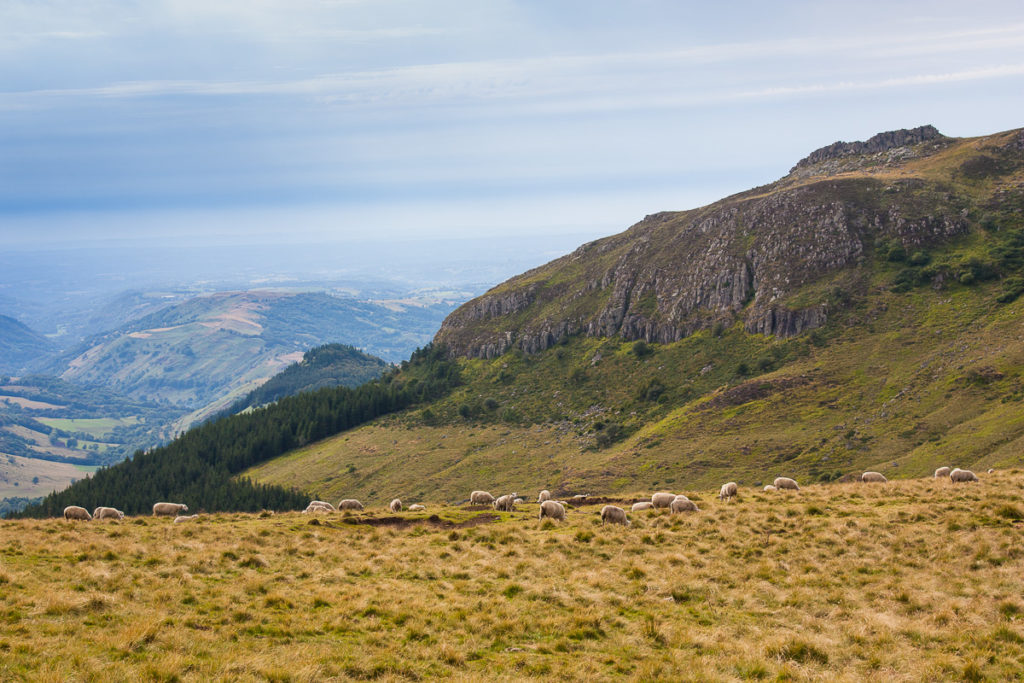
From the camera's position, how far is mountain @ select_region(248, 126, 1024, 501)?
7444 centimetres

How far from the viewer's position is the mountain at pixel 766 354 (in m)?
74.4

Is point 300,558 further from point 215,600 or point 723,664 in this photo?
point 723,664

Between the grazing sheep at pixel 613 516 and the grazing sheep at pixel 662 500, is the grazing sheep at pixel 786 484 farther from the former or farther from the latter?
the grazing sheep at pixel 613 516

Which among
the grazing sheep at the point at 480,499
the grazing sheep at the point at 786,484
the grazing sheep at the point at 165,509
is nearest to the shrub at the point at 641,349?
the grazing sheep at the point at 786,484

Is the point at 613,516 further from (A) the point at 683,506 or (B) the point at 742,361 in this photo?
(B) the point at 742,361

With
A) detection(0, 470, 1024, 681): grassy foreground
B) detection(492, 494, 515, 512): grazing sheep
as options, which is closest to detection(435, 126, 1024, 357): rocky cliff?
detection(492, 494, 515, 512): grazing sheep

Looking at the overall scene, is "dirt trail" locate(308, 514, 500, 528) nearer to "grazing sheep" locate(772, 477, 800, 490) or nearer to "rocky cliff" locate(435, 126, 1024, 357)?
"grazing sheep" locate(772, 477, 800, 490)

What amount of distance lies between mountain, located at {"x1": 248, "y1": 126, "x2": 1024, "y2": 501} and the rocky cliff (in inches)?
19.2

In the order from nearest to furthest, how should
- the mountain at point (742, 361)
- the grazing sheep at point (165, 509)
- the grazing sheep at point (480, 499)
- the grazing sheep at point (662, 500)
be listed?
the grazing sheep at point (662, 500)
the grazing sheep at point (165, 509)
the grazing sheep at point (480, 499)
the mountain at point (742, 361)

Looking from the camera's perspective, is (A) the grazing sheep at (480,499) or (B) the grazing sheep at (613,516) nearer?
(B) the grazing sheep at (613,516)

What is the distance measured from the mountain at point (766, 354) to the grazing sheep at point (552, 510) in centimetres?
4306

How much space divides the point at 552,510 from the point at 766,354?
82853mm

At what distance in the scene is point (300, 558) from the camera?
2428cm

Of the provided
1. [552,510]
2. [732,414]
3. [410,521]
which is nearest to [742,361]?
[732,414]
